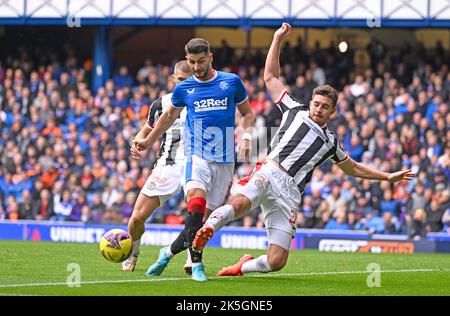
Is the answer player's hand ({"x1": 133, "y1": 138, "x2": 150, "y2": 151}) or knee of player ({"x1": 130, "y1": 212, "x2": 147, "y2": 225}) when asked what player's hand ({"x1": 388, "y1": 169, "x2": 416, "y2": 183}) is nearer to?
player's hand ({"x1": 133, "y1": 138, "x2": 150, "y2": 151})

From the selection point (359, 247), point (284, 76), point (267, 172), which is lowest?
point (359, 247)

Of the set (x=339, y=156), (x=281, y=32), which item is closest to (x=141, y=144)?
(x=281, y=32)

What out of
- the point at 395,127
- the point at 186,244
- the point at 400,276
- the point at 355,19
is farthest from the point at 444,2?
the point at 186,244

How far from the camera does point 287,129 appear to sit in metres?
11.5

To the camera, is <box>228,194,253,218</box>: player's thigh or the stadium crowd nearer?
<box>228,194,253,218</box>: player's thigh

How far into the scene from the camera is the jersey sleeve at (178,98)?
37.5ft

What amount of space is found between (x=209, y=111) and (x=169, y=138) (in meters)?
1.25

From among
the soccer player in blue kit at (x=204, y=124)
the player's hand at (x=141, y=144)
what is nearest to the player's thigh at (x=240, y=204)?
the soccer player in blue kit at (x=204, y=124)

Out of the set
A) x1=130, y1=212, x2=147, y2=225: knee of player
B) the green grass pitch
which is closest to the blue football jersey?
x1=130, y1=212, x2=147, y2=225: knee of player

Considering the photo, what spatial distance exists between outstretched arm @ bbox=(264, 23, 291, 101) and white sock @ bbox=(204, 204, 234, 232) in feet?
4.84

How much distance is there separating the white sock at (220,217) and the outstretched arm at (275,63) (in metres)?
1.48

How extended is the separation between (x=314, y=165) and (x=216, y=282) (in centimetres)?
168

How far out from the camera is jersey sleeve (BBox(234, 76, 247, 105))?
37.9 ft

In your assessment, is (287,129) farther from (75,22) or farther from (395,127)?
(75,22)
